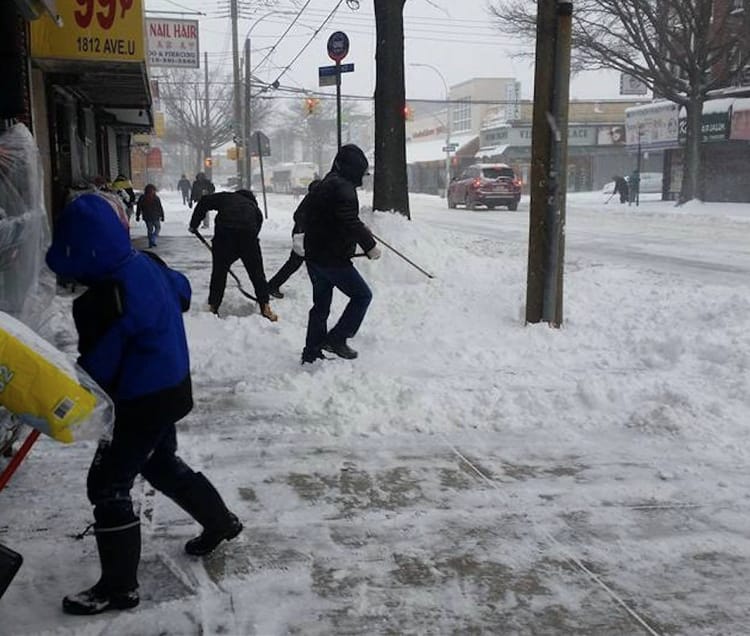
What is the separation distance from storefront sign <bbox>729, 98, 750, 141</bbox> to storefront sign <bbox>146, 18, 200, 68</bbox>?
20.5 metres

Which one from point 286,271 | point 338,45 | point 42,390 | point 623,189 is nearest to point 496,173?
point 623,189

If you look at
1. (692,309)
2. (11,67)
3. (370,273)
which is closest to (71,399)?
(11,67)

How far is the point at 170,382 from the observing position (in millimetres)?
3184

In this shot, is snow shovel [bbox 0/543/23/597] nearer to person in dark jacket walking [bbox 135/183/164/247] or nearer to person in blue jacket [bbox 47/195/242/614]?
person in blue jacket [bbox 47/195/242/614]

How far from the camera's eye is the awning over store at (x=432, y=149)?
6581cm

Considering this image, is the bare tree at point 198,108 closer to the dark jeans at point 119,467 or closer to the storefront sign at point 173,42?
the storefront sign at point 173,42

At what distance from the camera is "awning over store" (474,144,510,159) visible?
55.3 meters

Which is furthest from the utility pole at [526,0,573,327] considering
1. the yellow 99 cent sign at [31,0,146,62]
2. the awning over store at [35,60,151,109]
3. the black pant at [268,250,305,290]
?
the awning over store at [35,60,151,109]

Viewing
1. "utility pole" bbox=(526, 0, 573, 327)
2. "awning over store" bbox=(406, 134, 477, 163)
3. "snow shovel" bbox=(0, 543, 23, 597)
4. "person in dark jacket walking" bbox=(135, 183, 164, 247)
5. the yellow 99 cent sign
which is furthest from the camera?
"awning over store" bbox=(406, 134, 477, 163)

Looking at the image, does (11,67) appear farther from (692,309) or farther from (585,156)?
(585,156)

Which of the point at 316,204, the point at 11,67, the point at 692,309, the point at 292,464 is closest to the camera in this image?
the point at 292,464

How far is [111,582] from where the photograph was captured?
3125mm

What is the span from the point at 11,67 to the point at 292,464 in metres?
3.26

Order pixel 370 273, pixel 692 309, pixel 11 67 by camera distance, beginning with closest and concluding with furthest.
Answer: pixel 11 67, pixel 692 309, pixel 370 273
